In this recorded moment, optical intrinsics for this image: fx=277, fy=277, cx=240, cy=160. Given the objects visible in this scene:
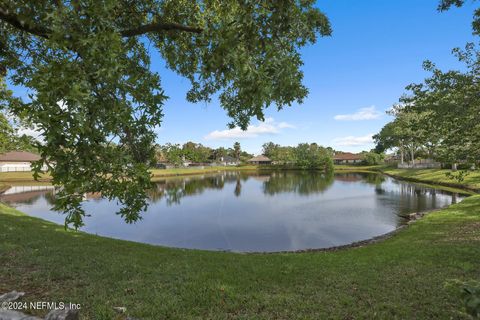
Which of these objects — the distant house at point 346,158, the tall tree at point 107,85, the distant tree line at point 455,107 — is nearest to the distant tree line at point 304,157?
the distant house at point 346,158

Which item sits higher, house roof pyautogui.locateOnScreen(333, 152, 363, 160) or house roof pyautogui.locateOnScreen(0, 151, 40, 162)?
house roof pyautogui.locateOnScreen(333, 152, 363, 160)

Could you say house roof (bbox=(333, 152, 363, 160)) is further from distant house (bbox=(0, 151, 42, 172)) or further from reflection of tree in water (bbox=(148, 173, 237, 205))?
distant house (bbox=(0, 151, 42, 172))

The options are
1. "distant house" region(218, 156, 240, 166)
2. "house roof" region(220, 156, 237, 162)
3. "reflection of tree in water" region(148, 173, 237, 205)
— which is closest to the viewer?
"reflection of tree in water" region(148, 173, 237, 205)

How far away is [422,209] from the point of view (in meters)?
22.9

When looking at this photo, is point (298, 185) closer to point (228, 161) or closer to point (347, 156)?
point (228, 161)

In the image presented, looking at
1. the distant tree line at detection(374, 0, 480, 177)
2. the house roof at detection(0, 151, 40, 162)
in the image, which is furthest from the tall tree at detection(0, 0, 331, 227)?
the house roof at detection(0, 151, 40, 162)

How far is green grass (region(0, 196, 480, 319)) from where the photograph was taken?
4.99 meters

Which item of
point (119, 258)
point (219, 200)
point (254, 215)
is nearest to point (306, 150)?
point (219, 200)

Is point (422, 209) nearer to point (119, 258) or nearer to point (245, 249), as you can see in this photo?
point (245, 249)

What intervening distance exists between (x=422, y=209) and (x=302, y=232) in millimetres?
12410

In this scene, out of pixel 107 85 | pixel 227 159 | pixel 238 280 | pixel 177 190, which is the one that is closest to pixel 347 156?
pixel 227 159

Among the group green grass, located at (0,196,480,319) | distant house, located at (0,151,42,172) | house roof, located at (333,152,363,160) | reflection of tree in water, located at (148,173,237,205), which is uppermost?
house roof, located at (333,152,363,160)

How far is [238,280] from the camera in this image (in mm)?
6844

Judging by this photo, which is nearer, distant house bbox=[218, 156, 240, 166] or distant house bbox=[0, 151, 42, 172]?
distant house bbox=[0, 151, 42, 172]
